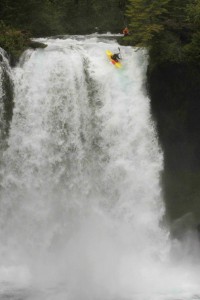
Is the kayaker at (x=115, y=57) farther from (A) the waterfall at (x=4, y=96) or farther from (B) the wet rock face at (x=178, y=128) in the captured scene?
(A) the waterfall at (x=4, y=96)

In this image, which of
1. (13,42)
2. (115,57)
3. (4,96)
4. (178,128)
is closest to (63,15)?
(13,42)

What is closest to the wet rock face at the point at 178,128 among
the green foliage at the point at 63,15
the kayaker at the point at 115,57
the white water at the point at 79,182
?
the white water at the point at 79,182

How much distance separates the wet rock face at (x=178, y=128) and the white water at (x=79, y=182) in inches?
15.2

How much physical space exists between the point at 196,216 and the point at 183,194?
2.63 ft

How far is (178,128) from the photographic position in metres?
15.4

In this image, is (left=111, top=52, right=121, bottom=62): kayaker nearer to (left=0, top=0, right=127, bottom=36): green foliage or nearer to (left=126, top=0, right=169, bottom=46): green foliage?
(left=126, top=0, right=169, bottom=46): green foliage

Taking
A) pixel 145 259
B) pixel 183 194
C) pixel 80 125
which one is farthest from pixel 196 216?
pixel 80 125

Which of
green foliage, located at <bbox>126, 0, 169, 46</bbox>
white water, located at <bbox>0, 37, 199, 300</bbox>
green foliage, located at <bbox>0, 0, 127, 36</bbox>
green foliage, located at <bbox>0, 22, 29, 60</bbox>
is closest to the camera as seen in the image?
white water, located at <bbox>0, 37, 199, 300</bbox>

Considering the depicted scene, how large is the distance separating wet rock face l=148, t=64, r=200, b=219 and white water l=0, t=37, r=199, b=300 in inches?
15.2

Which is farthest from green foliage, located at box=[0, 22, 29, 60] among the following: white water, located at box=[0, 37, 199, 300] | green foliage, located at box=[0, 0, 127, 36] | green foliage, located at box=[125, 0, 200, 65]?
green foliage, located at box=[125, 0, 200, 65]

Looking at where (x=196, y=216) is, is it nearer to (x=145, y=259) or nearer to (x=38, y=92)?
(x=145, y=259)

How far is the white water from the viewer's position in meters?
14.5

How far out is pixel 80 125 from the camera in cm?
1486

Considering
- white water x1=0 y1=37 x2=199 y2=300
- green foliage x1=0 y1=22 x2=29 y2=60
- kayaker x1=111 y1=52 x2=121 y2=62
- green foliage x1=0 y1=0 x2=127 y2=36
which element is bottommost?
white water x1=0 y1=37 x2=199 y2=300
